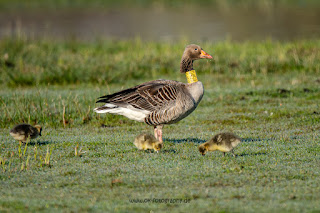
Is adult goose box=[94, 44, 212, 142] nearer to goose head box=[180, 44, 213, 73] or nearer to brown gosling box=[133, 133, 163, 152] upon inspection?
goose head box=[180, 44, 213, 73]

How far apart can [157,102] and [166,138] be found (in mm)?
1418

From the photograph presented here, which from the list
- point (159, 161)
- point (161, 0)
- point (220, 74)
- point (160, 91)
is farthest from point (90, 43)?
point (161, 0)

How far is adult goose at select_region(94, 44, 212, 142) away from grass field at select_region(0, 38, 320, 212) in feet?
2.28

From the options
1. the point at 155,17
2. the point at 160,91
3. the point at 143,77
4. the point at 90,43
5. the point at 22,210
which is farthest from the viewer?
the point at 155,17

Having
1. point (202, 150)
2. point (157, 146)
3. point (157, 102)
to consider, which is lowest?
point (202, 150)

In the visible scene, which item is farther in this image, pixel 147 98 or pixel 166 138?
pixel 166 138

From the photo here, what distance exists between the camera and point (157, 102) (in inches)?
431

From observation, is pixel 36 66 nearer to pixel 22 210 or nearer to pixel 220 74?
pixel 220 74

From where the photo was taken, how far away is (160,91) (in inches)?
437

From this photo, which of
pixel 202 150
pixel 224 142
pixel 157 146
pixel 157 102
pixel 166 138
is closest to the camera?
pixel 224 142

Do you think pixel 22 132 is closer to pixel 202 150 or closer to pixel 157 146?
pixel 157 146

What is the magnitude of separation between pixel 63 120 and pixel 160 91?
160 inches

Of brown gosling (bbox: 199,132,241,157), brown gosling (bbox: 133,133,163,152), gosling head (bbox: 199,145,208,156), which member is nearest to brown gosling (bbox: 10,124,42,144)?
brown gosling (bbox: 133,133,163,152)

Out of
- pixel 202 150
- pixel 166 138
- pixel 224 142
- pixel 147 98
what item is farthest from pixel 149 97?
pixel 224 142
